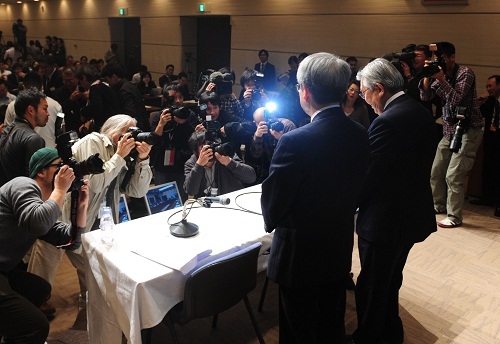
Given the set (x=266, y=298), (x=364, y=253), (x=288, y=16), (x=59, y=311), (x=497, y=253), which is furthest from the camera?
(x=288, y=16)

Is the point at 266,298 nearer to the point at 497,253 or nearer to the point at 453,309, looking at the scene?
the point at 453,309

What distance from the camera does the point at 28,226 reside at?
2068 mm

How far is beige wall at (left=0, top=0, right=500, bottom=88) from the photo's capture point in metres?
5.84

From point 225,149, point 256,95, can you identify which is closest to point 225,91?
point 256,95

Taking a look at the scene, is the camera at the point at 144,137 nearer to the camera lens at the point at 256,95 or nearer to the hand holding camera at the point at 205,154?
the hand holding camera at the point at 205,154

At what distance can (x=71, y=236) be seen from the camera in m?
2.39

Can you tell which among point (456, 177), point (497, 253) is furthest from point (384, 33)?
point (497, 253)

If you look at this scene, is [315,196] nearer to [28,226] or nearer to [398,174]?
[398,174]

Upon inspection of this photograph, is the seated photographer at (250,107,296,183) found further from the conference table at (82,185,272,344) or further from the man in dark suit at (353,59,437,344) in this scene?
the man in dark suit at (353,59,437,344)

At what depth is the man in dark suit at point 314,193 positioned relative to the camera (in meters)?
1.71

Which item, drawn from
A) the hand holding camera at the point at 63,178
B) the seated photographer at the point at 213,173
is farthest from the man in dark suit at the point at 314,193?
the seated photographer at the point at 213,173

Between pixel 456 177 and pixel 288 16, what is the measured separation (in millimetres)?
4901

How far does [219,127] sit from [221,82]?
104cm

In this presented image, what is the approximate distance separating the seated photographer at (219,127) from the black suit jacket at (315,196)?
142 centimetres
